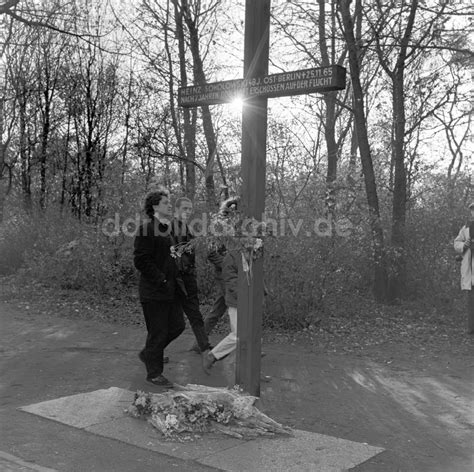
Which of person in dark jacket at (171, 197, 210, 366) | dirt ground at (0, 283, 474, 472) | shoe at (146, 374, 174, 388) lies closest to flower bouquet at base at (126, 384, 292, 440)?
dirt ground at (0, 283, 474, 472)

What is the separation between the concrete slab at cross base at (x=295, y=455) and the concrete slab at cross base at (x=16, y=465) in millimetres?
1048

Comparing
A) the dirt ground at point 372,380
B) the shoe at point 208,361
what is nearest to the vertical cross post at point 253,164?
the dirt ground at point 372,380

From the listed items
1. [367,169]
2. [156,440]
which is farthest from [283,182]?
[156,440]

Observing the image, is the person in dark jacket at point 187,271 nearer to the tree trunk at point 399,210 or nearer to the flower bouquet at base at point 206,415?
the flower bouquet at base at point 206,415

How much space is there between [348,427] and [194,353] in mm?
3153

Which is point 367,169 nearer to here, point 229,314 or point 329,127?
point 229,314

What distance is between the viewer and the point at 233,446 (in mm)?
4887

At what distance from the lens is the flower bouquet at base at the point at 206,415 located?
5.13 metres

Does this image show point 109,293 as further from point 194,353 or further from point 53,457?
point 53,457

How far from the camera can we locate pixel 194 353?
8.38 metres

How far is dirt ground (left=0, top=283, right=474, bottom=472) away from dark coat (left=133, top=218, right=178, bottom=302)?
1.07m

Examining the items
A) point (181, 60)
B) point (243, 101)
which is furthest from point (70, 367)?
point (181, 60)

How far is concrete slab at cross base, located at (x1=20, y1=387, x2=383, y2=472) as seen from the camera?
454cm

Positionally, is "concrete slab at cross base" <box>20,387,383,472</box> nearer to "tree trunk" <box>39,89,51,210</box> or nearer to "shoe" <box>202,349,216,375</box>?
"shoe" <box>202,349,216,375</box>
